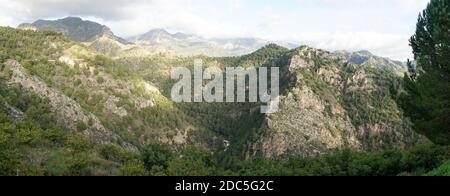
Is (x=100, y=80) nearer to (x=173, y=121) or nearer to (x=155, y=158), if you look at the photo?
(x=173, y=121)

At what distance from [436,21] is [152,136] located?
108800 millimetres

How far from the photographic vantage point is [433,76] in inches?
1303

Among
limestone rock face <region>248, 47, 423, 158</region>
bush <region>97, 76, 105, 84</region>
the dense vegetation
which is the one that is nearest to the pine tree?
the dense vegetation

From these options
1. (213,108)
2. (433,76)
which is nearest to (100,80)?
(213,108)

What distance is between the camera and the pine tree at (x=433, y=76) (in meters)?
32.4

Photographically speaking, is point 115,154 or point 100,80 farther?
point 100,80

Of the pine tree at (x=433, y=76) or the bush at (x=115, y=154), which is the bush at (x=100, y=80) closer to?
the bush at (x=115, y=154)

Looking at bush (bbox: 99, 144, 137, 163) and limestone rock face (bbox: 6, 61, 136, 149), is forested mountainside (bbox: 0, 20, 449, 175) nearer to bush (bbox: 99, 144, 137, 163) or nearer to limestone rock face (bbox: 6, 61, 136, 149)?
limestone rock face (bbox: 6, 61, 136, 149)

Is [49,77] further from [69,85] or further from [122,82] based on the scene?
[122,82]

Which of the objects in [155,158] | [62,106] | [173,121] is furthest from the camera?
[173,121]

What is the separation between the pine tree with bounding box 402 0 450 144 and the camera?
106ft

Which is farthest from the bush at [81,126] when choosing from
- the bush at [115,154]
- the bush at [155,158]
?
the bush at [155,158]

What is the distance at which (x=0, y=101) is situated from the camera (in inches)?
1777
